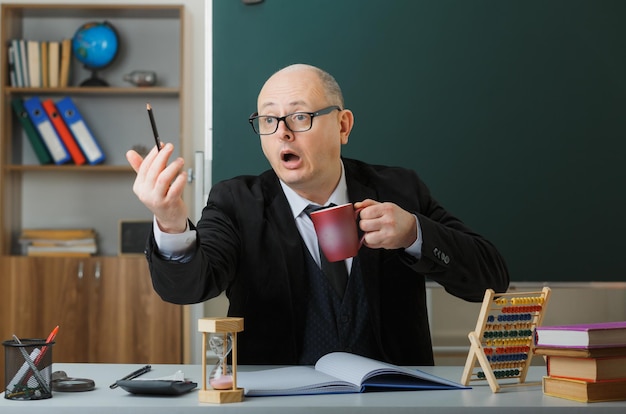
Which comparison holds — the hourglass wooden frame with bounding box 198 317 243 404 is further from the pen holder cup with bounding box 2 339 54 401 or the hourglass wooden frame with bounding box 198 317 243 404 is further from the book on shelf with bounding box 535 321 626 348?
the book on shelf with bounding box 535 321 626 348

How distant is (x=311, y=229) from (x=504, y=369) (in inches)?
29.3

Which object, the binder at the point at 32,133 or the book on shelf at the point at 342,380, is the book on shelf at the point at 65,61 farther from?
the book on shelf at the point at 342,380

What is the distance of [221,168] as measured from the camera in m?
3.09

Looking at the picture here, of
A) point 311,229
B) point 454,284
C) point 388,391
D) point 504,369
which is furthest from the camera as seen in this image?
point 311,229

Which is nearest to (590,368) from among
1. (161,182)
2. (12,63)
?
(161,182)

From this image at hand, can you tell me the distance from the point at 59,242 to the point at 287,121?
2562 millimetres

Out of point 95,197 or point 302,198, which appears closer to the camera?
point 302,198

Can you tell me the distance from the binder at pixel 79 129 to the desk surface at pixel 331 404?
3116mm

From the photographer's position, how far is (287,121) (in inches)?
82.0

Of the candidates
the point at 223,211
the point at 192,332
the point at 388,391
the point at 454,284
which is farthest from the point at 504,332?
the point at 192,332

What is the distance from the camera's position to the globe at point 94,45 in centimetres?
439

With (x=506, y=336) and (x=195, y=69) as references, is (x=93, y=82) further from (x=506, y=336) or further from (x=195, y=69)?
(x=506, y=336)

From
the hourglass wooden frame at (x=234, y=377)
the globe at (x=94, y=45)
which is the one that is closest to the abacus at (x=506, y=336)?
the hourglass wooden frame at (x=234, y=377)

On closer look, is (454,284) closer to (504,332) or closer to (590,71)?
(504,332)
